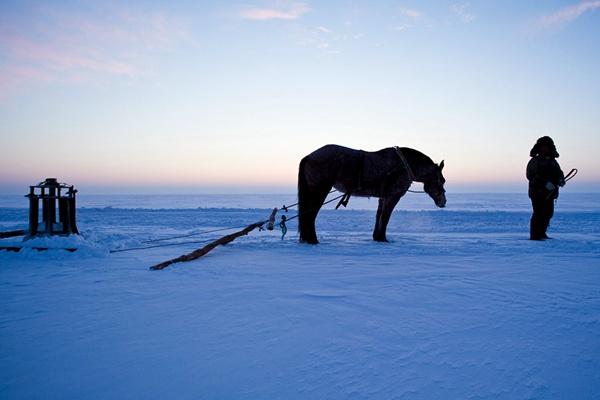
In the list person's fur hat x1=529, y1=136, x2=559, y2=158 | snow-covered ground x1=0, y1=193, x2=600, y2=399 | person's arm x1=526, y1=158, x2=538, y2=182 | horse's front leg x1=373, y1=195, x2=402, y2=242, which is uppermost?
person's fur hat x1=529, y1=136, x2=559, y2=158

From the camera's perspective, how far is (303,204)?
6910 mm

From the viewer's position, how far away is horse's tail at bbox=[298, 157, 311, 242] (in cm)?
682

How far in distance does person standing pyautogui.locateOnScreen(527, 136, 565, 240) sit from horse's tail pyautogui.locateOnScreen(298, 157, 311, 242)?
498 centimetres

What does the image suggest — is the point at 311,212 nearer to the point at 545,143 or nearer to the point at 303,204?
the point at 303,204

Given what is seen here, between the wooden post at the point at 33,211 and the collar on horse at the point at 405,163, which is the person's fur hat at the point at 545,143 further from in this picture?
the wooden post at the point at 33,211

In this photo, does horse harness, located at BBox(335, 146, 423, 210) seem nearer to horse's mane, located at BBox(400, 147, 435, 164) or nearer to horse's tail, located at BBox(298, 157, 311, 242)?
horse's mane, located at BBox(400, 147, 435, 164)

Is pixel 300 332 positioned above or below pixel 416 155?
below

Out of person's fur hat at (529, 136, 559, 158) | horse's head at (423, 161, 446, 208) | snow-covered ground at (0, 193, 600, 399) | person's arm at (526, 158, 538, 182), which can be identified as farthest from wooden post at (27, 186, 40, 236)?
person's fur hat at (529, 136, 559, 158)

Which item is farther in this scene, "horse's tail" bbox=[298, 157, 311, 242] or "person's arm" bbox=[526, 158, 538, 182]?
"person's arm" bbox=[526, 158, 538, 182]

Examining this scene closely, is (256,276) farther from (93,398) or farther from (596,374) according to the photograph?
(596,374)

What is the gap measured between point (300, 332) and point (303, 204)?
15.7ft

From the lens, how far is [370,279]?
3.61m

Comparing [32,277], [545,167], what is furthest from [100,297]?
[545,167]

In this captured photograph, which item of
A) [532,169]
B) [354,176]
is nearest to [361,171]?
[354,176]
